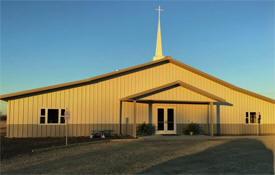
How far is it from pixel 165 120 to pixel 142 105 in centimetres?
218

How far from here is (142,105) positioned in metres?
19.8

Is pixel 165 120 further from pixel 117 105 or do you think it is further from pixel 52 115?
pixel 52 115

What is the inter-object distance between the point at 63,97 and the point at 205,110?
444 inches

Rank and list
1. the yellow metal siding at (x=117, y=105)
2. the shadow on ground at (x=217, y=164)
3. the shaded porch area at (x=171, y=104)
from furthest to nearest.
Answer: the shaded porch area at (x=171, y=104) → the yellow metal siding at (x=117, y=105) → the shadow on ground at (x=217, y=164)

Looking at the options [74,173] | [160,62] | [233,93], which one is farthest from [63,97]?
[233,93]

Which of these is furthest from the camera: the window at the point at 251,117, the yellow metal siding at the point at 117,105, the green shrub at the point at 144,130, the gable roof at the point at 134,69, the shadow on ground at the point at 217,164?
the window at the point at 251,117

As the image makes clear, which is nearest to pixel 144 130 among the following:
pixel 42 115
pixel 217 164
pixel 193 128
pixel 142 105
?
pixel 142 105

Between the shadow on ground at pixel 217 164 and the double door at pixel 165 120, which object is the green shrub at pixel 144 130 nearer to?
the double door at pixel 165 120

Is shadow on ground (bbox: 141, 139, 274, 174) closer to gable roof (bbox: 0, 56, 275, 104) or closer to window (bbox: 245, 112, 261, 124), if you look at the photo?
gable roof (bbox: 0, 56, 275, 104)

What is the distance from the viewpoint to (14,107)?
56.1 feet

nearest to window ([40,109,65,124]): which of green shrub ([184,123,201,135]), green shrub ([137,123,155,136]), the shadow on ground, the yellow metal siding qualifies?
the yellow metal siding

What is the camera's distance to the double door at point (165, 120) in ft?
65.7

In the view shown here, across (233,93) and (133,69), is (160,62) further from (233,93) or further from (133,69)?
(233,93)

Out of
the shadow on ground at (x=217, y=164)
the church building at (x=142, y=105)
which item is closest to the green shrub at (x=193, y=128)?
the church building at (x=142, y=105)
